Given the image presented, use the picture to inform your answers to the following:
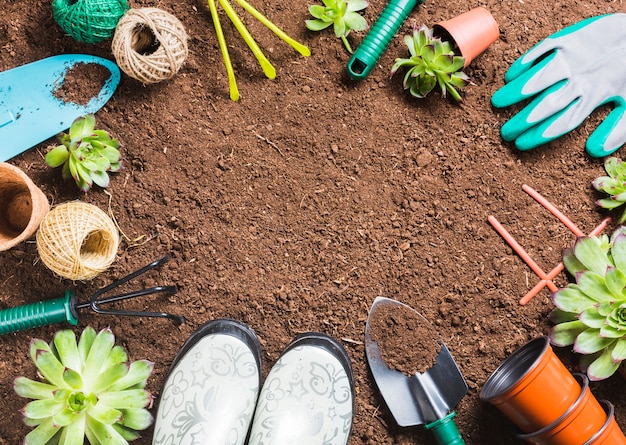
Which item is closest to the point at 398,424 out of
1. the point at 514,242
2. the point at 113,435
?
the point at 514,242

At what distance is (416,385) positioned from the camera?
1425 millimetres

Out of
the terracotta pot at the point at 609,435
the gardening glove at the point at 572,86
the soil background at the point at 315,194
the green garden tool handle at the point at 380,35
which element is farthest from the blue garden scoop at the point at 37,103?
the terracotta pot at the point at 609,435

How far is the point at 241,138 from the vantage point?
59.2 inches

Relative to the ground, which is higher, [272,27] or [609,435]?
[272,27]

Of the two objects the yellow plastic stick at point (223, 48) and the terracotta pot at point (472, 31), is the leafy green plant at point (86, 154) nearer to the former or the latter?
the yellow plastic stick at point (223, 48)

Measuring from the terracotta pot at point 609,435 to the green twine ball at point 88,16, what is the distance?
1.46 metres

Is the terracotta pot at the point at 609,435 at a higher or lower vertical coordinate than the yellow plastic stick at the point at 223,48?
lower

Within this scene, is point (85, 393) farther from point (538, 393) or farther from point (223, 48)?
point (538, 393)

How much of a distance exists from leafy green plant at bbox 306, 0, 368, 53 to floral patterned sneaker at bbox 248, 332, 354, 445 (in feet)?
2.55

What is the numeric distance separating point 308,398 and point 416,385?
10.5 inches

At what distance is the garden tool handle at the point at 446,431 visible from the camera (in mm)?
1355

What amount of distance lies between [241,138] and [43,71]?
1.73 feet

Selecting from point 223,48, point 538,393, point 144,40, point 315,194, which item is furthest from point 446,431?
point 144,40

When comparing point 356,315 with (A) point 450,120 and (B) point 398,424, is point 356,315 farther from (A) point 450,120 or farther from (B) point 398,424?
(A) point 450,120
